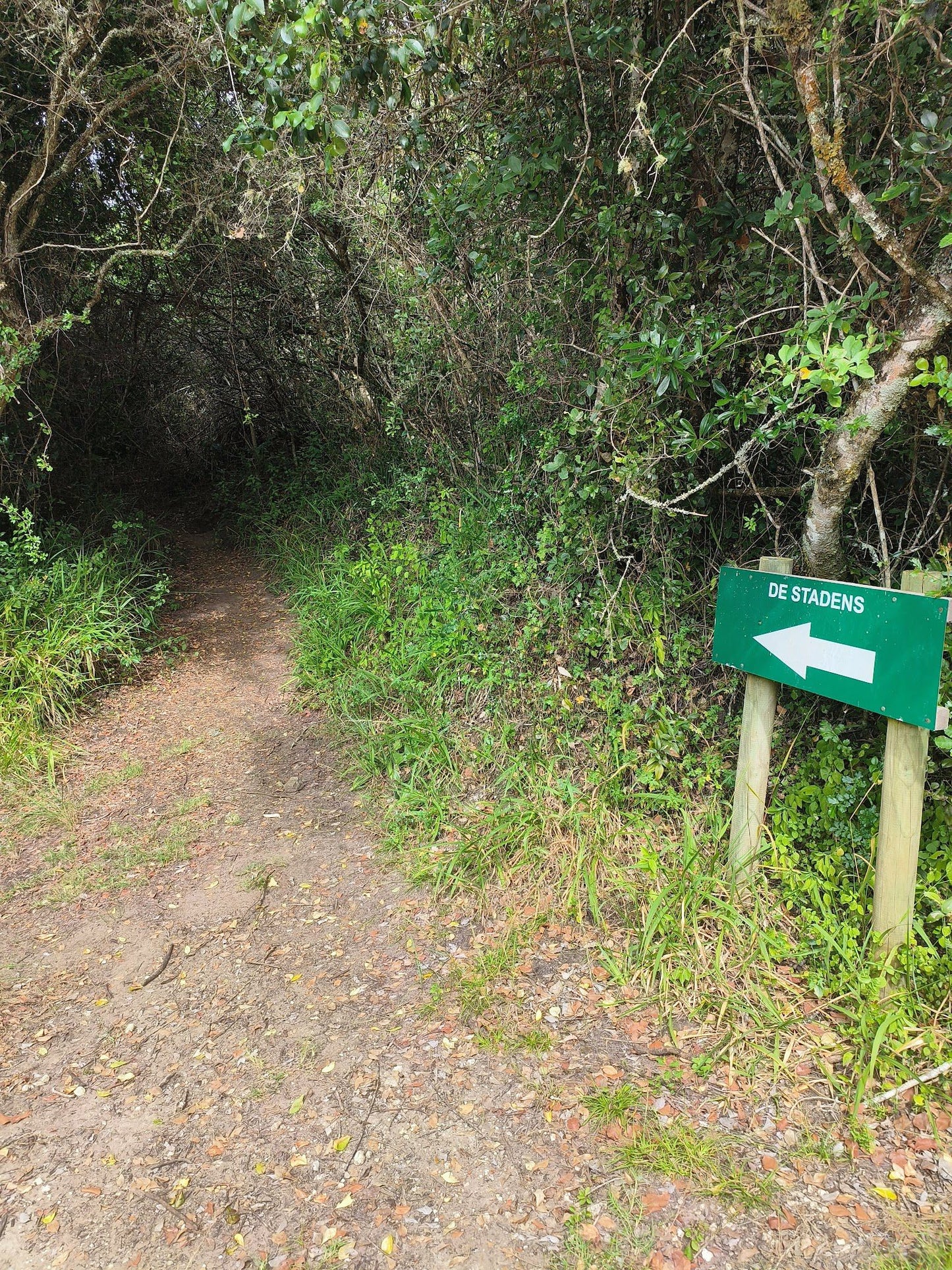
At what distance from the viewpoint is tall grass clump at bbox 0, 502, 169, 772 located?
16.7 feet

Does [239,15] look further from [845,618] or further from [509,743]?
[509,743]

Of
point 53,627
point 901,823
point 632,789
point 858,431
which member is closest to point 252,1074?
point 632,789

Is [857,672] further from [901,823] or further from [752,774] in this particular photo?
[752,774]

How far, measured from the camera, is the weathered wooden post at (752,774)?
309 cm

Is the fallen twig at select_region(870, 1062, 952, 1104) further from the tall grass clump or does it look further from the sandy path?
the tall grass clump

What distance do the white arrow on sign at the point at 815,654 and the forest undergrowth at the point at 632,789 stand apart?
335mm

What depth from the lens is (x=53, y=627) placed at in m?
5.62

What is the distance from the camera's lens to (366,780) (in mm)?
4676

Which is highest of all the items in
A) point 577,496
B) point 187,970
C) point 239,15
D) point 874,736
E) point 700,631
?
point 239,15

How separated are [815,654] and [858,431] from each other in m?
0.82

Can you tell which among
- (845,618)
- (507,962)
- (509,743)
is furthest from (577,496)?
(507,962)

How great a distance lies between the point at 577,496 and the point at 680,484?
0.61 m

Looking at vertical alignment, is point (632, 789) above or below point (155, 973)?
above

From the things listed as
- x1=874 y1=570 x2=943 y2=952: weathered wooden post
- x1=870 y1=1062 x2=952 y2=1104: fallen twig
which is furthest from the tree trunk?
x1=870 y1=1062 x2=952 y2=1104: fallen twig
